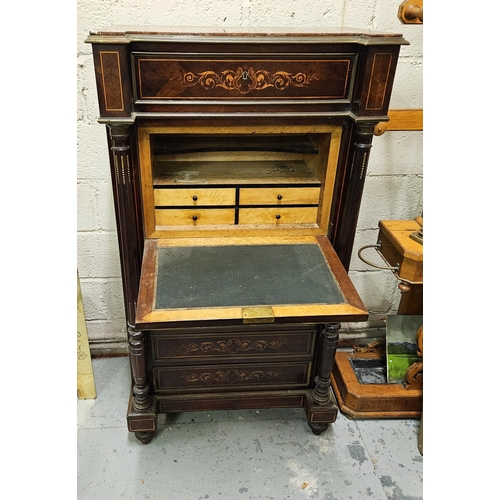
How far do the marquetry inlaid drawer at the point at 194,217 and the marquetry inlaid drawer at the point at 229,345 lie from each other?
15.3 inches

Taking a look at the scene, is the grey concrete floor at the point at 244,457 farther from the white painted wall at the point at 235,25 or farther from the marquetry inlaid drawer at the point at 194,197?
the marquetry inlaid drawer at the point at 194,197

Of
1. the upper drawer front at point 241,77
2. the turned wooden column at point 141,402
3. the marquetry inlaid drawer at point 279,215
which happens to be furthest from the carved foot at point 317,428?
the upper drawer front at point 241,77

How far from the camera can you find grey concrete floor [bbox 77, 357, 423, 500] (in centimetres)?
162

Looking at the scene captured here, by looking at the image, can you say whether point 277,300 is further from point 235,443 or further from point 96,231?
point 96,231

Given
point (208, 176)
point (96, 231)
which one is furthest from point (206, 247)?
point (96, 231)

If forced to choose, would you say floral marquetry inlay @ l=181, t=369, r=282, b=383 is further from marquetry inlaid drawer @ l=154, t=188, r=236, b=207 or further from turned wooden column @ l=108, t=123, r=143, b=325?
marquetry inlaid drawer @ l=154, t=188, r=236, b=207

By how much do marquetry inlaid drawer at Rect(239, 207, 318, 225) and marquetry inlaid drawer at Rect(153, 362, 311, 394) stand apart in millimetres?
528

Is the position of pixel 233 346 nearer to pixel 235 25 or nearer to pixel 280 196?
pixel 280 196

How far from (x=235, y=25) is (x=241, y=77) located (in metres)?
0.47

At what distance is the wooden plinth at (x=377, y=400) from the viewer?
1889 mm

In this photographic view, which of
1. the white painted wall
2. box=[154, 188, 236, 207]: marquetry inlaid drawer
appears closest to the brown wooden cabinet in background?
box=[154, 188, 236, 207]: marquetry inlaid drawer

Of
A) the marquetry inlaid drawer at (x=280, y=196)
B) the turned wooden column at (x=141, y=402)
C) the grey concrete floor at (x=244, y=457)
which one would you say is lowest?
the grey concrete floor at (x=244, y=457)
